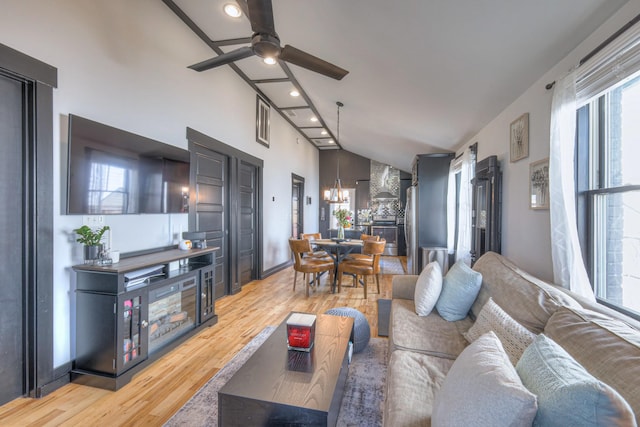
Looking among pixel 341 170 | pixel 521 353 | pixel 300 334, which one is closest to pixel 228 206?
pixel 300 334

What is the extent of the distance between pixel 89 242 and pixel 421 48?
9.77 ft

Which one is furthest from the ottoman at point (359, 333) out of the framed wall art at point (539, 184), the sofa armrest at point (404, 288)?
the framed wall art at point (539, 184)

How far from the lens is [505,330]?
146cm

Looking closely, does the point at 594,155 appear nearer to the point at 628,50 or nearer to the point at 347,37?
the point at 628,50

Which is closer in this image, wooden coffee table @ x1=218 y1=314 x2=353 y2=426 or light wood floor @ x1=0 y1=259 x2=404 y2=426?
wooden coffee table @ x1=218 y1=314 x2=353 y2=426

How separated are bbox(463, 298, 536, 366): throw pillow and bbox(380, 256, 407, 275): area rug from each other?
4.12 metres

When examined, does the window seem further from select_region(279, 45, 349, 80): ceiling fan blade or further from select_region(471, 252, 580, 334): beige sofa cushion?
Answer: select_region(279, 45, 349, 80): ceiling fan blade

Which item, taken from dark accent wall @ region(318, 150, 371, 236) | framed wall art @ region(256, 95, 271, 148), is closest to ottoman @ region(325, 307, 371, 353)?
framed wall art @ region(256, 95, 271, 148)

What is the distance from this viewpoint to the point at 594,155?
1802 millimetres

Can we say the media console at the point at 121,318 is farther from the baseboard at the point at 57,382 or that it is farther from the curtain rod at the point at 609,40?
the curtain rod at the point at 609,40

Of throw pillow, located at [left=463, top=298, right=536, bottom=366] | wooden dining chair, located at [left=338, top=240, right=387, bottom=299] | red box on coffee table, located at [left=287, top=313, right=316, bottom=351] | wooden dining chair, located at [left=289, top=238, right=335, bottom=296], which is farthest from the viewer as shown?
wooden dining chair, located at [left=289, top=238, right=335, bottom=296]

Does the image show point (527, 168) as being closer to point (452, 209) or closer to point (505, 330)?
point (505, 330)

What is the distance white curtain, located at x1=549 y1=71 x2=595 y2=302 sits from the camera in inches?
68.4

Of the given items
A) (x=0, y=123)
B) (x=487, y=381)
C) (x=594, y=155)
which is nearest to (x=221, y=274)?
(x=0, y=123)
